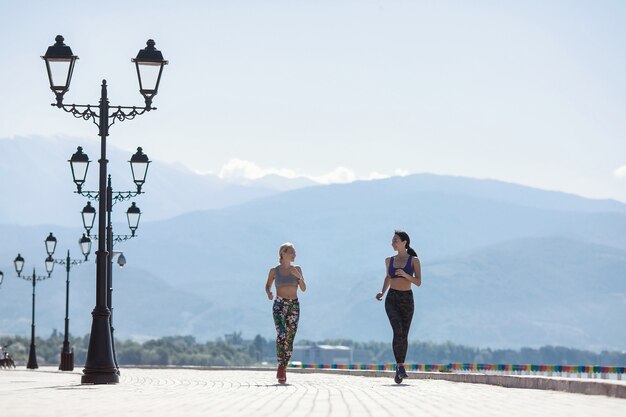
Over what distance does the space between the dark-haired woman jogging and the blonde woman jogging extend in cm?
138

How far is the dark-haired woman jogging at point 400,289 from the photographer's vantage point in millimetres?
22734

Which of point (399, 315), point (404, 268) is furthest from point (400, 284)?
point (399, 315)

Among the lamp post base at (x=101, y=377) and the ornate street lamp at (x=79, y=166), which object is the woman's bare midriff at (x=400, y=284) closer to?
the lamp post base at (x=101, y=377)

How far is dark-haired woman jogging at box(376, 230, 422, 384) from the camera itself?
74.6 ft

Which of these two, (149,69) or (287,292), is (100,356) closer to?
(287,292)

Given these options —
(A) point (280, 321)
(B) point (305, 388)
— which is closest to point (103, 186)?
(A) point (280, 321)

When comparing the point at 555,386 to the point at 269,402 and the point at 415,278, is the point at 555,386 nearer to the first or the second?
the point at 415,278

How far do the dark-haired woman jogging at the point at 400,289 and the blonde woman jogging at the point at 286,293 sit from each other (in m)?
1.38

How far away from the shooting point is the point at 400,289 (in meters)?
23.0

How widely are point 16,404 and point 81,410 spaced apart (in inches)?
55.5

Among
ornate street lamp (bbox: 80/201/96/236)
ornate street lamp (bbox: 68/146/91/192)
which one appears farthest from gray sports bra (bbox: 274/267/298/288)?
ornate street lamp (bbox: 80/201/96/236)

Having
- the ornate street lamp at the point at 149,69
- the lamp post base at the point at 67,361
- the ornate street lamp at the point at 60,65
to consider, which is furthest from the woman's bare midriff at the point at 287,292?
the lamp post base at the point at 67,361

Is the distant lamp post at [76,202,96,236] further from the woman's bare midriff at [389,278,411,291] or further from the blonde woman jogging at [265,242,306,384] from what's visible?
the woman's bare midriff at [389,278,411,291]

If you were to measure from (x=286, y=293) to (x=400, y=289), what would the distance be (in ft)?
5.93
